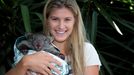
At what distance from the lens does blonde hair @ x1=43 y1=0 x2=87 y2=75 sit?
248 cm

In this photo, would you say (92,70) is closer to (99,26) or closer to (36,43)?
(36,43)

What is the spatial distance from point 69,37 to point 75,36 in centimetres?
4

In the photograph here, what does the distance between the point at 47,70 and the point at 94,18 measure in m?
1.18

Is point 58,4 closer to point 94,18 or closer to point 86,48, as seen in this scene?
point 86,48

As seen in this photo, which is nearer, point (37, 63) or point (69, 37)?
point (37, 63)

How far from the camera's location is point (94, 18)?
3338mm

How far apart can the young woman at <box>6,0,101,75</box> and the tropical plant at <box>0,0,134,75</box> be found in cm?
36

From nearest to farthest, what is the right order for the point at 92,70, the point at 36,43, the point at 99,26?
the point at 36,43 → the point at 92,70 → the point at 99,26

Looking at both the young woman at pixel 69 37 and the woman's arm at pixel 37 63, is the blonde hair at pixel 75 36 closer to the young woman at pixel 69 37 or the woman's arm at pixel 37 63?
the young woman at pixel 69 37

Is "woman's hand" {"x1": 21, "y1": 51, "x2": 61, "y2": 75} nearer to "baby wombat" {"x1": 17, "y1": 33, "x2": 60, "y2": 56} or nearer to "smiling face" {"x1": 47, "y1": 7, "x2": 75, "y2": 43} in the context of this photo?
"baby wombat" {"x1": 17, "y1": 33, "x2": 60, "y2": 56}

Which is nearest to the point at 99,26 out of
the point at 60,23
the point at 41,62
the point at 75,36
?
the point at 75,36

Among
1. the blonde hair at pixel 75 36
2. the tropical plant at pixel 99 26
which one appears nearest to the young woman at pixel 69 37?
the blonde hair at pixel 75 36

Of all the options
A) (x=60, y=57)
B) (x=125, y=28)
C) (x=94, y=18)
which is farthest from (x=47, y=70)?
(x=125, y=28)

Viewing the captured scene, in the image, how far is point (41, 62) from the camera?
227 centimetres
